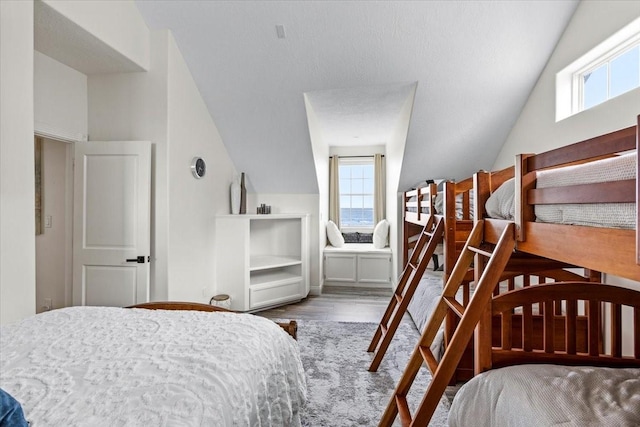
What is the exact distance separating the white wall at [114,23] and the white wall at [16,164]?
35 centimetres

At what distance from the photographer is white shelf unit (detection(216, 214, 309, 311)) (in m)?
3.72

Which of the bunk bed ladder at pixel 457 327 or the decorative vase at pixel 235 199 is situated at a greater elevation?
the decorative vase at pixel 235 199

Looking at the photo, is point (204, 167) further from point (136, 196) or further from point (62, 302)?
point (62, 302)

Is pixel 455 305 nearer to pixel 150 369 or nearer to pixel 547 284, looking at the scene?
pixel 547 284

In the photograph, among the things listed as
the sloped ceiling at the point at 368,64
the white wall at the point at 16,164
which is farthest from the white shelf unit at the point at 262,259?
the white wall at the point at 16,164

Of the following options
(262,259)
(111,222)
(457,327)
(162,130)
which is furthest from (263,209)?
(457,327)

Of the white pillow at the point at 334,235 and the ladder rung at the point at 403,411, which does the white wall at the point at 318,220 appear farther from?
the ladder rung at the point at 403,411

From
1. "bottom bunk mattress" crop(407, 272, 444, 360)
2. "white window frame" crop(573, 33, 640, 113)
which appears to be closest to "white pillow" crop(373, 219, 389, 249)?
"bottom bunk mattress" crop(407, 272, 444, 360)

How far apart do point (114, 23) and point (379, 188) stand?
4.12m

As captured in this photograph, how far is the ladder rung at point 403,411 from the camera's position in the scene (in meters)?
1.52

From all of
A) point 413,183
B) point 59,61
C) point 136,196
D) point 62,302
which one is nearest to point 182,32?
point 59,61

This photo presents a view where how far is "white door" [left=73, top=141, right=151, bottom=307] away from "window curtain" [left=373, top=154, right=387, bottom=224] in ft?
12.0

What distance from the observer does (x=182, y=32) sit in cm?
284

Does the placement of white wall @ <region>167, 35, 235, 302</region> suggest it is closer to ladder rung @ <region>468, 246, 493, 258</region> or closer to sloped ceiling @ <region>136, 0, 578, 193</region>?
sloped ceiling @ <region>136, 0, 578, 193</region>
